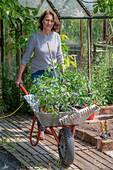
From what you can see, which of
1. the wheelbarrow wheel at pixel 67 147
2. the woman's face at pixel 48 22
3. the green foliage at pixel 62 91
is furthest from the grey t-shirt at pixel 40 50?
the wheelbarrow wheel at pixel 67 147

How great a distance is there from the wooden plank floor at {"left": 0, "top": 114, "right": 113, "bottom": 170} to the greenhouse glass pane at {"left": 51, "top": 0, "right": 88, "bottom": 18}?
1992 mm

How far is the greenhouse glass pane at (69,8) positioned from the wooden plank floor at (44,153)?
6.53ft

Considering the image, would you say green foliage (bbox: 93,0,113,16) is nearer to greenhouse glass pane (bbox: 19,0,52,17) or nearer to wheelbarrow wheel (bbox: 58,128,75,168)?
greenhouse glass pane (bbox: 19,0,52,17)

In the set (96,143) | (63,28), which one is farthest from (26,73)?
(96,143)

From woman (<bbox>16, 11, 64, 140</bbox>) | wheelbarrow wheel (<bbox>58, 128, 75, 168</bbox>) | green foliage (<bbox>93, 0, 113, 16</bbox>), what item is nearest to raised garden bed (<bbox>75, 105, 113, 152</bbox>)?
wheelbarrow wheel (<bbox>58, 128, 75, 168</bbox>)

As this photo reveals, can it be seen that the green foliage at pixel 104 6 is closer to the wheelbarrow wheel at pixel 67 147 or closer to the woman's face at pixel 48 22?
the woman's face at pixel 48 22

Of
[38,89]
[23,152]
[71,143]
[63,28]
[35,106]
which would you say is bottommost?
[23,152]

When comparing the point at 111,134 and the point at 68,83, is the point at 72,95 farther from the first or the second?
the point at 111,134

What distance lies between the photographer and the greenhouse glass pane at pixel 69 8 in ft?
17.1

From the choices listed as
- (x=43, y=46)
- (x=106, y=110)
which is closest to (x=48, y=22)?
(x=43, y=46)

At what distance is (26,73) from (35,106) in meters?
2.02

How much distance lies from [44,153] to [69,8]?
2.56 metres

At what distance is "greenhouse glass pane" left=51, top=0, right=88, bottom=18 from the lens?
5.20m

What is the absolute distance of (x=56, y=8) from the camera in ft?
17.5
